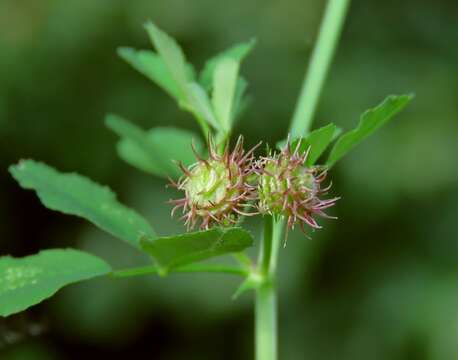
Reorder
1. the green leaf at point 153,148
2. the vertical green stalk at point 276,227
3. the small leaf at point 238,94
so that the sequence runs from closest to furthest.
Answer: the vertical green stalk at point 276,227
the small leaf at point 238,94
the green leaf at point 153,148

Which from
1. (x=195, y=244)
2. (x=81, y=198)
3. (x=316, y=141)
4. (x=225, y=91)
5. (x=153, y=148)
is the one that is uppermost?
(x=153, y=148)

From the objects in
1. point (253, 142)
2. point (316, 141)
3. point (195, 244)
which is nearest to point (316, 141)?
point (316, 141)

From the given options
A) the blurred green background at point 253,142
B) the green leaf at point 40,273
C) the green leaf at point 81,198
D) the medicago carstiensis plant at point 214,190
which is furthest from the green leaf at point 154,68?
the blurred green background at point 253,142

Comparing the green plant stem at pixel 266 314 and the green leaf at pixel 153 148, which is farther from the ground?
the green leaf at pixel 153 148

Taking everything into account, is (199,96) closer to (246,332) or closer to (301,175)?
(301,175)

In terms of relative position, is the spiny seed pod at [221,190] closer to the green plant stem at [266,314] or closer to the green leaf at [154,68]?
the green plant stem at [266,314]

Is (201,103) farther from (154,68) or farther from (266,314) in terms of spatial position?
(266,314)
